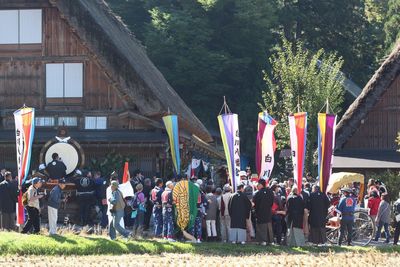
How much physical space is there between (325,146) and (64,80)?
9522 millimetres

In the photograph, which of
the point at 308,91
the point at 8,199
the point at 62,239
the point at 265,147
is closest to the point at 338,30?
the point at 308,91

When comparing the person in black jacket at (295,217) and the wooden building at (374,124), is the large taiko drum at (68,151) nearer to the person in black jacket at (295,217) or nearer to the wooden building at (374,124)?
the person in black jacket at (295,217)

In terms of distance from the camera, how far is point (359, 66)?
56.5m

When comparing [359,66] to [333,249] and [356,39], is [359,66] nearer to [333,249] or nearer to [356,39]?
[356,39]

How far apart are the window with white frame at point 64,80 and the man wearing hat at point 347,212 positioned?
31.4 feet

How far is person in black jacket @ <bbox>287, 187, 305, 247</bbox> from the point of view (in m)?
25.2

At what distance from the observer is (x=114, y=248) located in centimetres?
2373

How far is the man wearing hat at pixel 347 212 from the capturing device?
84.4 ft

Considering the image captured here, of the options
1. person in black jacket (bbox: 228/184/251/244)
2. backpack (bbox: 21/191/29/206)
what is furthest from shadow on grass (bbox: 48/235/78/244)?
person in black jacket (bbox: 228/184/251/244)

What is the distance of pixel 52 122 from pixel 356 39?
94.3 ft

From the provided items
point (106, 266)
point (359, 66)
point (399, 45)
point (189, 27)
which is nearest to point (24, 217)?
point (106, 266)

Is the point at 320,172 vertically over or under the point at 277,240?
over

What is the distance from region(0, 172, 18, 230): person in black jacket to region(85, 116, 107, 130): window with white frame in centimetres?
565

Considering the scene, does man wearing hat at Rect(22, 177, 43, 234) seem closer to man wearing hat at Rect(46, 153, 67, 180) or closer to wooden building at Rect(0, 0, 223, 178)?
man wearing hat at Rect(46, 153, 67, 180)
